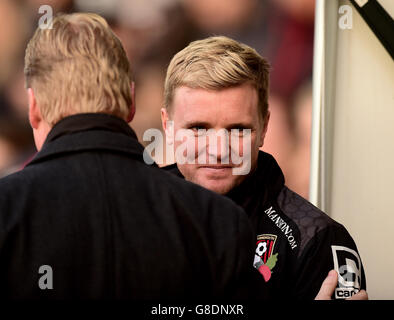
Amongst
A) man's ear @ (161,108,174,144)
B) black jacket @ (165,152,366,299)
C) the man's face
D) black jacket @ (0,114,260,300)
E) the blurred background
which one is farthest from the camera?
the blurred background

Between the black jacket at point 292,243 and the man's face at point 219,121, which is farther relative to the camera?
the man's face at point 219,121

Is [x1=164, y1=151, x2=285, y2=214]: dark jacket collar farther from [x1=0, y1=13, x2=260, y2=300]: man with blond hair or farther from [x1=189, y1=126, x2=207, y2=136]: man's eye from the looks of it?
[x1=0, y1=13, x2=260, y2=300]: man with blond hair

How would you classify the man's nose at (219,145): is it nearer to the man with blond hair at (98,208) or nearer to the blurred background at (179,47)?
the man with blond hair at (98,208)

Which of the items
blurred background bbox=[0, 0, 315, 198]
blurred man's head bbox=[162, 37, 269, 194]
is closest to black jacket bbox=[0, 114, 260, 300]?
blurred man's head bbox=[162, 37, 269, 194]

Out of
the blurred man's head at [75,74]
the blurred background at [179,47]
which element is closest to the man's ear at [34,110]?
the blurred man's head at [75,74]

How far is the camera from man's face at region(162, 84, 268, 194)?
5.11 ft

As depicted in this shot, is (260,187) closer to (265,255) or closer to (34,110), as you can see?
(265,255)

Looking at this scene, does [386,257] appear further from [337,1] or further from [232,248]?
[232,248]

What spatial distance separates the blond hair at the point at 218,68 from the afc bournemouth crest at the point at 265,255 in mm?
302

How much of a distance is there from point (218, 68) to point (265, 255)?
440mm

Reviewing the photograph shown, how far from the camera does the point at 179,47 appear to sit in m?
2.40

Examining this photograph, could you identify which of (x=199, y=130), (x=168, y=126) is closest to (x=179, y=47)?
(x=168, y=126)

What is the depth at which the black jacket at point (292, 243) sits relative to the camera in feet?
4.73

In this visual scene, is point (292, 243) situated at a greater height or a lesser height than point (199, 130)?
lesser
